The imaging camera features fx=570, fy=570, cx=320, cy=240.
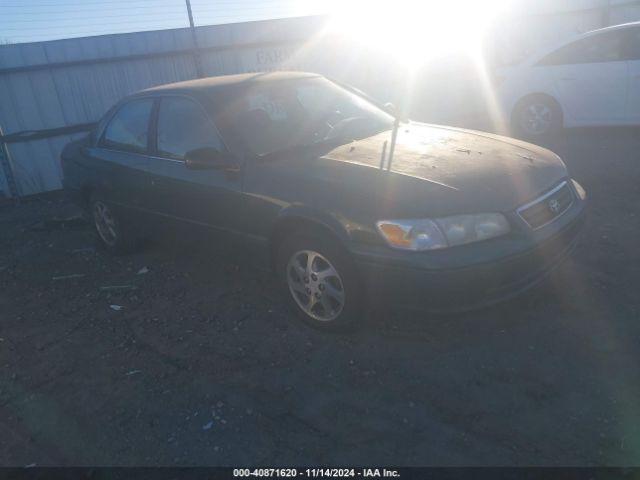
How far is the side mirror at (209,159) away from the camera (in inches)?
151

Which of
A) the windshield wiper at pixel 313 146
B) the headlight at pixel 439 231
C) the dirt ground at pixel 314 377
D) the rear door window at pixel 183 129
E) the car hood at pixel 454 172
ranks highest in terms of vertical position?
the rear door window at pixel 183 129

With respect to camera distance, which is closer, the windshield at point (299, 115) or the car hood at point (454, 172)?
the car hood at point (454, 172)

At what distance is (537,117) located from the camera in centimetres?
830

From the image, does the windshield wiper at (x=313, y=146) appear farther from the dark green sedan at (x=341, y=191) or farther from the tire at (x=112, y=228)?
the tire at (x=112, y=228)

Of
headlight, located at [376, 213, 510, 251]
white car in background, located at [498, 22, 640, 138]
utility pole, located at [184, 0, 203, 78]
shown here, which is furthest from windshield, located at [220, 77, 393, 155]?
utility pole, located at [184, 0, 203, 78]

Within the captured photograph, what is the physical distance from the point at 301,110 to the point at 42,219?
4781 mm

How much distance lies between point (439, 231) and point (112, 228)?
3.63m

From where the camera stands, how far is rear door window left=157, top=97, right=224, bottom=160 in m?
4.17

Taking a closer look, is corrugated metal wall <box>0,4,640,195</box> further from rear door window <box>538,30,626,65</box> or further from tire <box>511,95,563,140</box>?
rear door window <box>538,30,626,65</box>

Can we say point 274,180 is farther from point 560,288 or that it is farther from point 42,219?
point 42,219

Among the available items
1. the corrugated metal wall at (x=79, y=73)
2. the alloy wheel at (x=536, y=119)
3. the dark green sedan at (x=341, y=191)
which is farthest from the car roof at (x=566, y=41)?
the corrugated metal wall at (x=79, y=73)

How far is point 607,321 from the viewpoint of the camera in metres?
3.46

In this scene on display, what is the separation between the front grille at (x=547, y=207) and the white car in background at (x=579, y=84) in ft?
15.5

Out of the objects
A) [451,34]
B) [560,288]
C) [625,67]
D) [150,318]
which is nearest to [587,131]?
[625,67]
